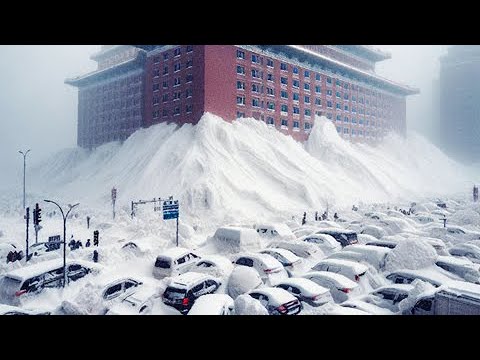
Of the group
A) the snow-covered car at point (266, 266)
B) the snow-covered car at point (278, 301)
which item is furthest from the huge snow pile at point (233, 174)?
the snow-covered car at point (278, 301)

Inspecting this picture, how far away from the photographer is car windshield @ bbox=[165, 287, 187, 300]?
43.0ft

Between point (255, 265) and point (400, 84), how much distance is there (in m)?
82.9

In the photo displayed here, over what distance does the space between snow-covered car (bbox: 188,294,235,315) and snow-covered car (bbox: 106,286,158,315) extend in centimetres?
246

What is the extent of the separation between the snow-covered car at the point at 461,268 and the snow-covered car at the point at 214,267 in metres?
10.8

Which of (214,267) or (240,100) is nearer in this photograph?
(214,267)

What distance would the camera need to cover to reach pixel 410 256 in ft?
54.7

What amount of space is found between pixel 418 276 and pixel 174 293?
428 inches

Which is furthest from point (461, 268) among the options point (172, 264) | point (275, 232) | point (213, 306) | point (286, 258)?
point (172, 264)

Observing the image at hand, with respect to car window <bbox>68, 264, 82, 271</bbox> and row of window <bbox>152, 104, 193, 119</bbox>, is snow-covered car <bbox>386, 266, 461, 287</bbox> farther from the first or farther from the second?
row of window <bbox>152, 104, 193, 119</bbox>

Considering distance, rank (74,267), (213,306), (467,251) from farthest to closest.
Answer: (467,251) < (74,267) < (213,306)

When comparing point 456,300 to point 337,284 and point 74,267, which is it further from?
point 74,267
